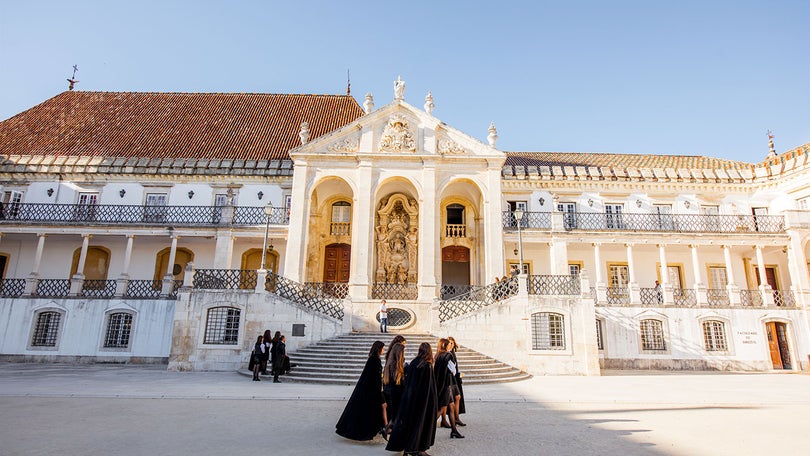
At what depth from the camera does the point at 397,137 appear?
1984 centimetres

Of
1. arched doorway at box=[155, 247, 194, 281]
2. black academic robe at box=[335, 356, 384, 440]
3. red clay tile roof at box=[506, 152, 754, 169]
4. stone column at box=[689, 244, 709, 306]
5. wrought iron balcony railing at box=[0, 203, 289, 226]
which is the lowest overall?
black academic robe at box=[335, 356, 384, 440]

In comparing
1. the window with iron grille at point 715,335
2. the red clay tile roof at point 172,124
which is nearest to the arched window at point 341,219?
the red clay tile roof at point 172,124

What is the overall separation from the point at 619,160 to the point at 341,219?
17.7 m

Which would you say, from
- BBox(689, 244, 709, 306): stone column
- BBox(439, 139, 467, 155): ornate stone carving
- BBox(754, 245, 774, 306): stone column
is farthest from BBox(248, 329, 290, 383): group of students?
BBox(754, 245, 774, 306): stone column

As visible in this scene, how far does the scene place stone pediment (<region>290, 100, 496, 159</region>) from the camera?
778 inches

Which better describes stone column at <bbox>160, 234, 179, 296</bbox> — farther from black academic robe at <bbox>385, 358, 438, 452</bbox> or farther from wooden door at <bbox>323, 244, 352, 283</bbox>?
black academic robe at <bbox>385, 358, 438, 452</bbox>

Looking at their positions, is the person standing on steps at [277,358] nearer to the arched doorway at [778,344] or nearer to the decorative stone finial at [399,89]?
the decorative stone finial at [399,89]

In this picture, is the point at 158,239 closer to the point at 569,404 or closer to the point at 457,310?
the point at 457,310

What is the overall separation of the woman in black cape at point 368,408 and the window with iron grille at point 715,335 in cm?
1961

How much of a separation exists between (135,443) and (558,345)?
1351cm

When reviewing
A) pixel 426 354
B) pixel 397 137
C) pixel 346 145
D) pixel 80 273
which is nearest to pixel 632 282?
pixel 397 137

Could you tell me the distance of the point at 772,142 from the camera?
25.5 m

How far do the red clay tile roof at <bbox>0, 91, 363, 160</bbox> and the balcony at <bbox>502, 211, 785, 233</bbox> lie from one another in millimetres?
13267

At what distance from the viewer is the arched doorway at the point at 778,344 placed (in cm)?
1934
